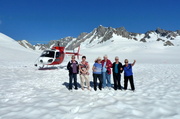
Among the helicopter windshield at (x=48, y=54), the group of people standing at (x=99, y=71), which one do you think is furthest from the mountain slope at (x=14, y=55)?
the group of people standing at (x=99, y=71)

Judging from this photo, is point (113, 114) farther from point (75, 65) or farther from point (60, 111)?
point (75, 65)

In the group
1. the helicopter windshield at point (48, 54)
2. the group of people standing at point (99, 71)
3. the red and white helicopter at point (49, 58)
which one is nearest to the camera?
the group of people standing at point (99, 71)

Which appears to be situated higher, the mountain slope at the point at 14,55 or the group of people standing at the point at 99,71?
the mountain slope at the point at 14,55

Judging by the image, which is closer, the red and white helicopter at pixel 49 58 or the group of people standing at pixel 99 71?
the group of people standing at pixel 99 71

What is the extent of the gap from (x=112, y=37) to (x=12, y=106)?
160m

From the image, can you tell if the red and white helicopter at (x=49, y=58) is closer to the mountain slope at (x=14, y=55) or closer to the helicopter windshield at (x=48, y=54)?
the helicopter windshield at (x=48, y=54)

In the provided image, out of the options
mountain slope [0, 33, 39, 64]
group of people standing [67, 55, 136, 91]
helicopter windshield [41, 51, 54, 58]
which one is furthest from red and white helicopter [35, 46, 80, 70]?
mountain slope [0, 33, 39, 64]

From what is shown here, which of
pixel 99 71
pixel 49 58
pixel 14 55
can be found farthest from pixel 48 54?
pixel 14 55

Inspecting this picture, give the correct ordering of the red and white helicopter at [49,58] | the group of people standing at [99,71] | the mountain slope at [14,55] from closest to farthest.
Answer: the group of people standing at [99,71] → the red and white helicopter at [49,58] → the mountain slope at [14,55]

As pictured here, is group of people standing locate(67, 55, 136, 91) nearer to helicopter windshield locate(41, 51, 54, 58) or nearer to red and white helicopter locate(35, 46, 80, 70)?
red and white helicopter locate(35, 46, 80, 70)

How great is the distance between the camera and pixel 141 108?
5.19 meters

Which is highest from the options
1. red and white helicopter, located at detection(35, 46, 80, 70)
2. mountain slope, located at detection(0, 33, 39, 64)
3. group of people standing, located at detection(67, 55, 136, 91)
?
mountain slope, located at detection(0, 33, 39, 64)

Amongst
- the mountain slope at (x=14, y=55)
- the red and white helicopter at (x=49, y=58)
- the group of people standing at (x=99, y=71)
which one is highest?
the mountain slope at (x=14, y=55)

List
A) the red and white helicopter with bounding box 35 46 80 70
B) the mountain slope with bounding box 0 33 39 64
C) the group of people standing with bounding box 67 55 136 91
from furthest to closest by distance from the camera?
the mountain slope with bounding box 0 33 39 64, the red and white helicopter with bounding box 35 46 80 70, the group of people standing with bounding box 67 55 136 91
